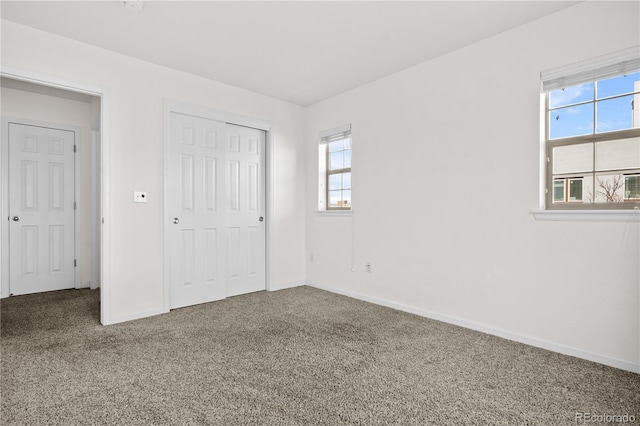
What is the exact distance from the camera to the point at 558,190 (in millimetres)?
2631

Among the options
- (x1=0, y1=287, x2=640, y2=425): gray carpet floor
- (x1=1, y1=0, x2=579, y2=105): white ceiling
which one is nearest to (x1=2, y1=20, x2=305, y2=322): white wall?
(x1=1, y1=0, x2=579, y2=105): white ceiling

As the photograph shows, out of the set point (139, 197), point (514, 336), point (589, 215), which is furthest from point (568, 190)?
point (139, 197)

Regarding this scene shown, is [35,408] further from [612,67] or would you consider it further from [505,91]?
[612,67]

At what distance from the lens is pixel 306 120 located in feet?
16.0

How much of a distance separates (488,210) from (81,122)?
5.29 metres

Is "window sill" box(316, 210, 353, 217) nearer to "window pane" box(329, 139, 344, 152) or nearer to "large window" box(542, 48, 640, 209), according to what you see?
"window pane" box(329, 139, 344, 152)

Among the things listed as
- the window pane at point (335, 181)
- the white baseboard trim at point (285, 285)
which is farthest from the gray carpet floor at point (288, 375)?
the window pane at point (335, 181)

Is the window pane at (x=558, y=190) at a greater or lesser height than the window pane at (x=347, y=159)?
lesser

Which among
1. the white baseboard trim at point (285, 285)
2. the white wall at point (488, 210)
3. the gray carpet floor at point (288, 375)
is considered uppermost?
the white wall at point (488, 210)

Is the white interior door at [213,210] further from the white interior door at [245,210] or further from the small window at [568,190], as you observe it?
the small window at [568,190]

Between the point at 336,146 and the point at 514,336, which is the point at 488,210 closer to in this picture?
the point at 514,336

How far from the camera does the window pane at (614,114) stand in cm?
233

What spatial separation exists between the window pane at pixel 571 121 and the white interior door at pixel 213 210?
3219 mm

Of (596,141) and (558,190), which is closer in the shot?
(596,141)
